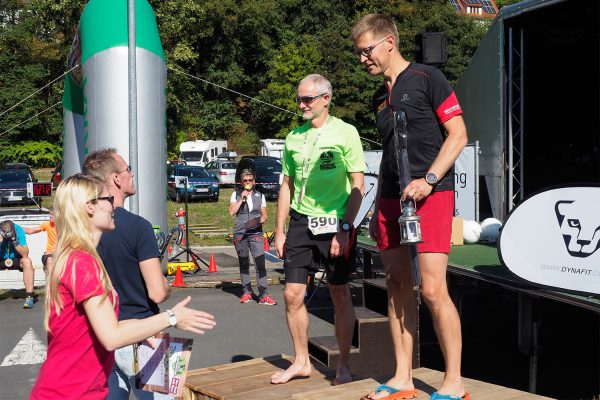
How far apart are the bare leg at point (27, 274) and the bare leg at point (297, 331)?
7.66 m

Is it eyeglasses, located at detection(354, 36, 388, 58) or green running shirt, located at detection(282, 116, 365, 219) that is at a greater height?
eyeglasses, located at detection(354, 36, 388, 58)

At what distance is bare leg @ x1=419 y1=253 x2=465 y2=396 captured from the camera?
425 cm

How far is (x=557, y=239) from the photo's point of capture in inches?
→ 241

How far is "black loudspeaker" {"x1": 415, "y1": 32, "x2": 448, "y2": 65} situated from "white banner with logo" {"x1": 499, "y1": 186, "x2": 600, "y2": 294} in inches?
175

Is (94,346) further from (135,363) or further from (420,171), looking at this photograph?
(420,171)

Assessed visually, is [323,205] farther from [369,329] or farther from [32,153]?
[32,153]

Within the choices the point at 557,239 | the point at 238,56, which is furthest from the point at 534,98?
the point at 238,56

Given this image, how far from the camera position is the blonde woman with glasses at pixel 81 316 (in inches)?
125

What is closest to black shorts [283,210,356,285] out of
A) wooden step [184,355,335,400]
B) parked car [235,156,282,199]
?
wooden step [184,355,335,400]

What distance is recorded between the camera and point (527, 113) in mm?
14812

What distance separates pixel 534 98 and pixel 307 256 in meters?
10.4

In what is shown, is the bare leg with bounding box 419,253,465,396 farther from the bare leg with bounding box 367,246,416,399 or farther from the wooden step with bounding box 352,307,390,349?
the wooden step with bounding box 352,307,390,349

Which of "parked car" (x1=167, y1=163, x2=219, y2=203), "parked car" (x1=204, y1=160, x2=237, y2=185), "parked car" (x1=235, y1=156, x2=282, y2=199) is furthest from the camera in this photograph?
"parked car" (x1=204, y1=160, x2=237, y2=185)

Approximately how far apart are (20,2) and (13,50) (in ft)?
42.5
